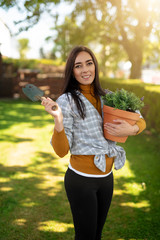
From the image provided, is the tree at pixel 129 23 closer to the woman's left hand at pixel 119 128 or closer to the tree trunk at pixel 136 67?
the tree trunk at pixel 136 67

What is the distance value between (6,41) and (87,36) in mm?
14190

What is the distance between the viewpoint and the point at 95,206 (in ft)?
6.46

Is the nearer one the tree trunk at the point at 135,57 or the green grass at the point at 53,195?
the green grass at the point at 53,195

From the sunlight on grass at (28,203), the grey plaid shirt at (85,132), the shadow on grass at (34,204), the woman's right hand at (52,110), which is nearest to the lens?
the woman's right hand at (52,110)

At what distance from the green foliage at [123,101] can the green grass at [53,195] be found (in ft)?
6.64

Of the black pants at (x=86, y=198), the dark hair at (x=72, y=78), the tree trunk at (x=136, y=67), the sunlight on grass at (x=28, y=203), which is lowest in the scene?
the sunlight on grass at (x=28, y=203)

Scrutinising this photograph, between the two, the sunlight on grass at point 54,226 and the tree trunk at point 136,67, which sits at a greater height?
the tree trunk at point 136,67

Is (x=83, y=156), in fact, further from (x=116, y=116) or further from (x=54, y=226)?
(x=54, y=226)

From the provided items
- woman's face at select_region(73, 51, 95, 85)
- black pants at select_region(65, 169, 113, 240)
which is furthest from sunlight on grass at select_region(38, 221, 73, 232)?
woman's face at select_region(73, 51, 95, 85)

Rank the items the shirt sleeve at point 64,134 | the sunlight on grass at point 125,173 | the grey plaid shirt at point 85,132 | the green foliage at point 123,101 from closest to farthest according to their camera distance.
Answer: the shirt sleeve at point 64,134, the grey plaid shirt at point 85,132, the green foliage at point 123,101, the sunlight on grass at point 125,173

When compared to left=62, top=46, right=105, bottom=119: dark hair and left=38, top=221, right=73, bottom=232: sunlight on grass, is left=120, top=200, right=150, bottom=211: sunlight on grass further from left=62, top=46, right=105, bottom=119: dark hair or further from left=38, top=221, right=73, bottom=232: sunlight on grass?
left=62, top=46, right=105, bottom=119: dark hair

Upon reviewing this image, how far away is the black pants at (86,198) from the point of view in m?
1.93

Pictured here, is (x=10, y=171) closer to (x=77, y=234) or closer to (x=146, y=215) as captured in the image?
(x=146, y=215)

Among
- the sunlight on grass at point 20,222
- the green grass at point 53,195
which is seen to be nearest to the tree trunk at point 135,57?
the green grass at point 53,195
